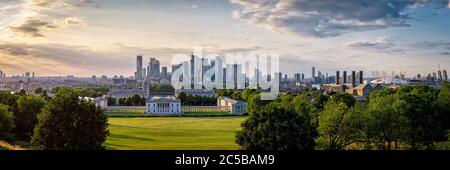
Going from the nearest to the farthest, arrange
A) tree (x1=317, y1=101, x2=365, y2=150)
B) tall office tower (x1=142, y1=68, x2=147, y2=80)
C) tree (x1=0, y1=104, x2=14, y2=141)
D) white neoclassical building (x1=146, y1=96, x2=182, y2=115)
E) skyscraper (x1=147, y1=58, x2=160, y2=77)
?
tree (x1=317, y1=101, x2=365, y2=150) → tree (x1=0, y1=104, x2=14, y2=141) → white neoclassical building (x1=146, y1=96, x2=182, y2=115) → skyscraper (x1=147, y1=58, x2=160, y2=77) → tall office tower (x1=142, y1=68, x2=147, y2=80)

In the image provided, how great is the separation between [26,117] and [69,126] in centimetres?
1128

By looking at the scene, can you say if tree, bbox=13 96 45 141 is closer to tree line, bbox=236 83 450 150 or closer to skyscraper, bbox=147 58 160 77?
tree line, bbox=236 83 450 150

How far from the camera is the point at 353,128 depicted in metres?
21.0

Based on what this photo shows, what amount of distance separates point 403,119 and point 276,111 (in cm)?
674

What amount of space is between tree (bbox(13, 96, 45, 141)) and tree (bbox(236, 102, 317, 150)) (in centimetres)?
1468

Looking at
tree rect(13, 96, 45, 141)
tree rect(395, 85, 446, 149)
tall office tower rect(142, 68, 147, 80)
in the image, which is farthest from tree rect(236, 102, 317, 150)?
tall office tower rect(142, 68, 147, 80)

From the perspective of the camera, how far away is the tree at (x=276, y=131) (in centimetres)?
1784

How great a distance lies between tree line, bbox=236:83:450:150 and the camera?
59.6ft

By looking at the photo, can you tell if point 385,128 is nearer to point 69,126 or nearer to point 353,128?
point 353,128

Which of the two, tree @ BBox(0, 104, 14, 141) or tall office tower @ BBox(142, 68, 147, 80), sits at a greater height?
tall office tower @ BBox(142, 68, 147, 80)

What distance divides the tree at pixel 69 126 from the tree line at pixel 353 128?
5.89 m
